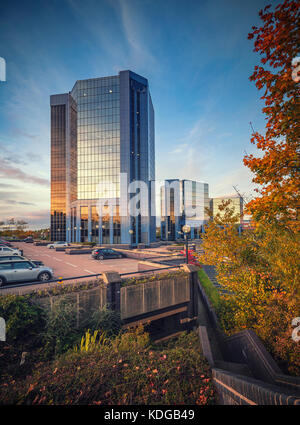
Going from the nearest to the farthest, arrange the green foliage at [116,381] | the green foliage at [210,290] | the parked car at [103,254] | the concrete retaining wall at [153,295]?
the green foliage at [116,381], the concrete retaining wall at [153,295], the green foliage at [210,290], the parked car at [103,254]

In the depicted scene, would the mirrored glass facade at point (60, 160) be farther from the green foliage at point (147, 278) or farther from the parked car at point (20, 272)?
the green foliage at point (147, 278)

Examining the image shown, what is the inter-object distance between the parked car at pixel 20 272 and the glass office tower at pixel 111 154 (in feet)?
109

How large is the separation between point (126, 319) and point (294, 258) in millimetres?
6921

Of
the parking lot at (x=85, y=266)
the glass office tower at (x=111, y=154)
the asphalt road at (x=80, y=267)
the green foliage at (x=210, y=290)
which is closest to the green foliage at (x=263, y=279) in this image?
the green foliage at (x=210, y=290)

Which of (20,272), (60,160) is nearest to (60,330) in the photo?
(20,272)

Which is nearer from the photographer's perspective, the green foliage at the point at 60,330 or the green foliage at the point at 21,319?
the green foliage at the point at 21,319

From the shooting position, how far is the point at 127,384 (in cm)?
360

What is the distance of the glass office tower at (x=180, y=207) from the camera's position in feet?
263

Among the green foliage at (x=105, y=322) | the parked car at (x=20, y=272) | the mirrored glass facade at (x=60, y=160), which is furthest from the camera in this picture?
the mirrored glass facade at (x=60, y=160)

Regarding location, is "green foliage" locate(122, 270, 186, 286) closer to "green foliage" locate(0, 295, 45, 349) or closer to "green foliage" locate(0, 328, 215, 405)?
"green foliage" locate(0, 295, 45, 349)

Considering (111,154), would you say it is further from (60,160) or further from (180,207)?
(180,207)

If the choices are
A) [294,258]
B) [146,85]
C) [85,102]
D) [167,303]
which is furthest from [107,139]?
[294,258]

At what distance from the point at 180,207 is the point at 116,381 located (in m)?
79.4
